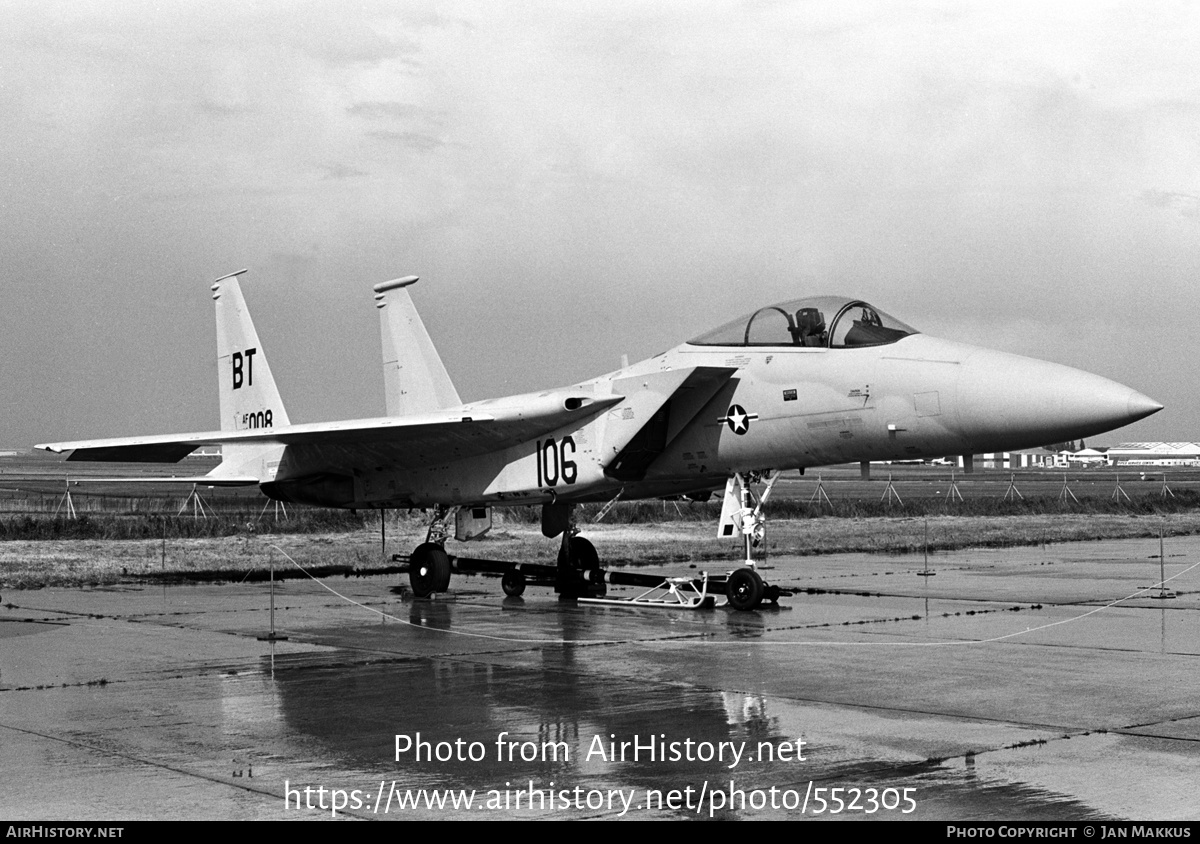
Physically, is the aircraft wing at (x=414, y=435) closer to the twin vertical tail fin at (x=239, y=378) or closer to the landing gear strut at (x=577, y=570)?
the landing gear strut at (x=577, y=570)

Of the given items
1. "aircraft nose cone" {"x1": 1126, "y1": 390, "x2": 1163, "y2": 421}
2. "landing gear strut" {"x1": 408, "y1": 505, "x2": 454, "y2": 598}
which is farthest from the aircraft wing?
"aircraft nose cone" {"x1": 1126, "y1": 390, "x2": 1163, "y2": 421}

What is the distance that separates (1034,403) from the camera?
1217 cm

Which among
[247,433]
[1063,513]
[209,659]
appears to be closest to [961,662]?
[209,659]

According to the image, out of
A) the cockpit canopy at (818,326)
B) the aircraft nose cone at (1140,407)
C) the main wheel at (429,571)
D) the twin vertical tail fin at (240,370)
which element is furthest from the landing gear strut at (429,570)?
the aircraft nose cone at (1140,407)

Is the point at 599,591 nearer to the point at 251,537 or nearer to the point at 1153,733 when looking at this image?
the point at 1153,733

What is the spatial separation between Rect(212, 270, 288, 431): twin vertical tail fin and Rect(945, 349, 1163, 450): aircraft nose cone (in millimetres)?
11188

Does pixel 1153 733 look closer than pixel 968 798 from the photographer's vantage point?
No

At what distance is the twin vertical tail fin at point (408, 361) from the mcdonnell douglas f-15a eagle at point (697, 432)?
6.90ft

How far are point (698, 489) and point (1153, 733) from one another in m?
9.34

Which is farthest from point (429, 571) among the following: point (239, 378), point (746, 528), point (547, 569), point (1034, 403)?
point (1034, 403)

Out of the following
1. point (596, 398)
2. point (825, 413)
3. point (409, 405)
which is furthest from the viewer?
point (409, 405)

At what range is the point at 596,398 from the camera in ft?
51.2

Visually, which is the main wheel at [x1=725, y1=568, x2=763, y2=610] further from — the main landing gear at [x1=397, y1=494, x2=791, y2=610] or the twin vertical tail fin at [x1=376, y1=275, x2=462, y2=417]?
the twin vertical tail fin at [x1=376, y1=275, x2=462, y2=417]

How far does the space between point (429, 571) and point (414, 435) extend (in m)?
1.85
